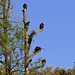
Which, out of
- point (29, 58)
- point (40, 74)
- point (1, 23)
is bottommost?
point (40, 74)

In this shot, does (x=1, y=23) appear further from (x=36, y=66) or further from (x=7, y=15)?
(x=36, y=66)

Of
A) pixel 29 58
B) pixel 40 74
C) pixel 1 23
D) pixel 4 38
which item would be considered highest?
pixel 1 23

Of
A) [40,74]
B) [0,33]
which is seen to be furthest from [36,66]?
[0,33]

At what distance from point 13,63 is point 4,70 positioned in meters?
0.88

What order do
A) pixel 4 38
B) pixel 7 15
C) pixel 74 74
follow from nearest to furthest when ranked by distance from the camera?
pixel 4 38 < pixel 7 15 < pixel 74 74

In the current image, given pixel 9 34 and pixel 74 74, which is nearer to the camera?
pixel 9 34

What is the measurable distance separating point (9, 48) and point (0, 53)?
78 cm

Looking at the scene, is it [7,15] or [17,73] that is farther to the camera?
[7,15]

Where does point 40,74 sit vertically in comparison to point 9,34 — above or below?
below

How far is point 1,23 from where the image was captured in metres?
19.5

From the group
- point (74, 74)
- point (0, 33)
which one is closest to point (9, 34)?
point (0, 33)

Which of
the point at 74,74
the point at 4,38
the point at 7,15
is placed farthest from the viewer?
the point at 74,74

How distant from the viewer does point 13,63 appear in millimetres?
18688

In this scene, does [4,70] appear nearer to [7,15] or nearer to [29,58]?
[29,58]
